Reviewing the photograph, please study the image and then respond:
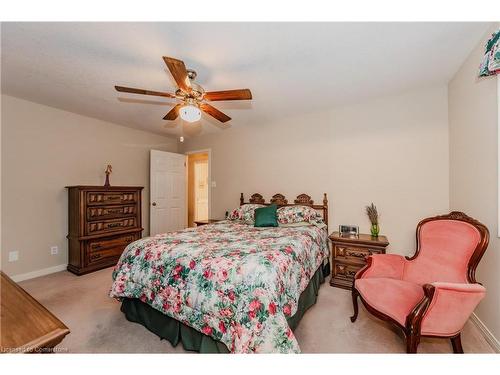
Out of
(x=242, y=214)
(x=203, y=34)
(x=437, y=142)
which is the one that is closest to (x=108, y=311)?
(x=242, y=214)

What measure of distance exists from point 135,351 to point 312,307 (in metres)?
1.69

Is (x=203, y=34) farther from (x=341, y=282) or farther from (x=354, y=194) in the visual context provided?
(x=341, y=282)

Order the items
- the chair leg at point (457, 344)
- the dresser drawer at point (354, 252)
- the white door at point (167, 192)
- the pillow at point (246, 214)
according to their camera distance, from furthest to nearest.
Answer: the white door at point (167, 192)
the pillow at point (246, 214)
the dresser drawer at point (354, 252)
the chair leg at point (457, 344)

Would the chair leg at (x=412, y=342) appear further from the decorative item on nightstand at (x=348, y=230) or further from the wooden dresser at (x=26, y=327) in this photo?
the wooden dresser at (x=26, y=327)

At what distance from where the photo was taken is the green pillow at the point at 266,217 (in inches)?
121

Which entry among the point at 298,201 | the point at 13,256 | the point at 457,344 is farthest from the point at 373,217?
the point at 13,256

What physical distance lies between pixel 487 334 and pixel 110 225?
182 inches

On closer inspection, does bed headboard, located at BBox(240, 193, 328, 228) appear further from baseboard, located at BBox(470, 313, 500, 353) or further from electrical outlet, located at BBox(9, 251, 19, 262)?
Answer: electrical outlet, located at BBox(9, 251, 19, 262)

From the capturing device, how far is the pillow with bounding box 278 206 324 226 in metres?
3.15

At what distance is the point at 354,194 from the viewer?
3.17 meters

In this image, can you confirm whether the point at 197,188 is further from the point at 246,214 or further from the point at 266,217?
the point at 266,217

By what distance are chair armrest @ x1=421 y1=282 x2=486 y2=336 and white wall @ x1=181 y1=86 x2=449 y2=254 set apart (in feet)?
5.20

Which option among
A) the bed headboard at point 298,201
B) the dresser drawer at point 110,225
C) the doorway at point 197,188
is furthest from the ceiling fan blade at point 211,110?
the doorway at point 197,188

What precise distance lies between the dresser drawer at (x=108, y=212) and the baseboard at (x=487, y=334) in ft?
15.1
